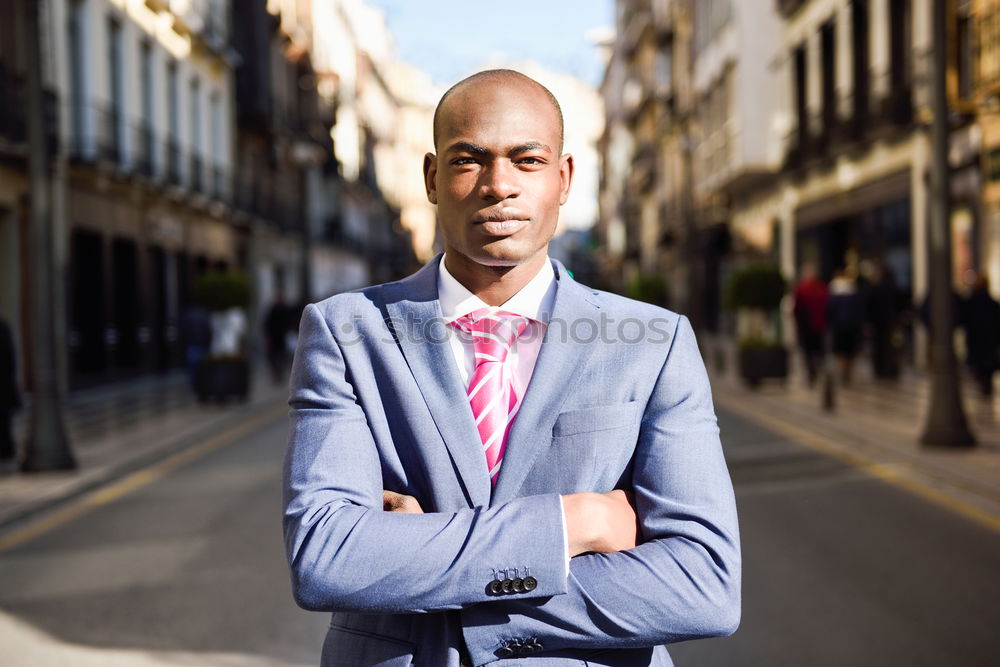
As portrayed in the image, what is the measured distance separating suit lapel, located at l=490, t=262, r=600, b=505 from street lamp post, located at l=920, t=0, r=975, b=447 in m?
9.67

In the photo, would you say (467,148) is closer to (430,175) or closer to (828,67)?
(430,175)

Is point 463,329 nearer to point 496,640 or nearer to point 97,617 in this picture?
point 496,640

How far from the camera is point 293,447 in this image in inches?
75.6

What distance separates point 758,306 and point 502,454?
1902cm

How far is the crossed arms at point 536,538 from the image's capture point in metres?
1.78

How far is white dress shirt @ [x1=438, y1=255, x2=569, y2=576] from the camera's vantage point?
1.94 m

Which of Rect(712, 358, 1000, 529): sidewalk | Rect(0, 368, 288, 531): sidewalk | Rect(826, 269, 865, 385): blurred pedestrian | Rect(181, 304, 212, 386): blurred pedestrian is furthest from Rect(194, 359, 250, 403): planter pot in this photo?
Rect(826, 269, 865, 385): blurred pedestrian

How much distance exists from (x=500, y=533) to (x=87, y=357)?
74.4ft

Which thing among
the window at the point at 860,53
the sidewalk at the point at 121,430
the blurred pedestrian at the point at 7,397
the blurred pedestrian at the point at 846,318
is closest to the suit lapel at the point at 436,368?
the sidewalk at the point at 121,430

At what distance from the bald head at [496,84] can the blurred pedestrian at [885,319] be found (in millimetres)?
17978

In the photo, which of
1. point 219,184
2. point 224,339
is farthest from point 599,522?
point 219,184

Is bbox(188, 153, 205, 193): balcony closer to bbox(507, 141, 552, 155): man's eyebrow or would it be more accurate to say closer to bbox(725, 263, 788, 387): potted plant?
bbox(725, 263, 788, 387): potted plant

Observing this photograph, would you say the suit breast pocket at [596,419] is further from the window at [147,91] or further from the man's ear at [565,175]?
the window at [147,91]

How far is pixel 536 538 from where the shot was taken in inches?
69.9
